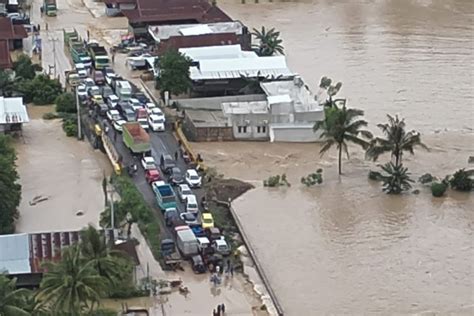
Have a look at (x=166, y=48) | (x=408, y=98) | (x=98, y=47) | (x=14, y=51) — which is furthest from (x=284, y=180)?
(x=14, y=51)

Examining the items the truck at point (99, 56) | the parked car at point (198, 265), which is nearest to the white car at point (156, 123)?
the truck at point (99, 56)

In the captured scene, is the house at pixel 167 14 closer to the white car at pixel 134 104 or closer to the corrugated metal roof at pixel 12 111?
the white car at pixel 134 104

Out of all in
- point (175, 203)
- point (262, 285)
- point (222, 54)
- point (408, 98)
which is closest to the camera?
point (262, 285)

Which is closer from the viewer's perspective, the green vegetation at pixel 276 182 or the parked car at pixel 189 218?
the parked car at pixel 189 218

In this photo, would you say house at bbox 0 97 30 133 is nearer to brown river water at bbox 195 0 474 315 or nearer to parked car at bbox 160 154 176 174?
parked car at bbox 160 154 176 174

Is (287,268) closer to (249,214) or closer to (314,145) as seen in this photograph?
(249,214)

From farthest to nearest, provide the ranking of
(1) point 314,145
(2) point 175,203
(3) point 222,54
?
(3) point 222,54, (1) point 314,145, (2) point 175,203

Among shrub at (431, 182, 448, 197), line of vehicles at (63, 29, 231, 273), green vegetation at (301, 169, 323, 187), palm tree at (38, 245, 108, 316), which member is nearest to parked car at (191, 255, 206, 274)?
line of vehicles at (63, 29, 231, 273)
